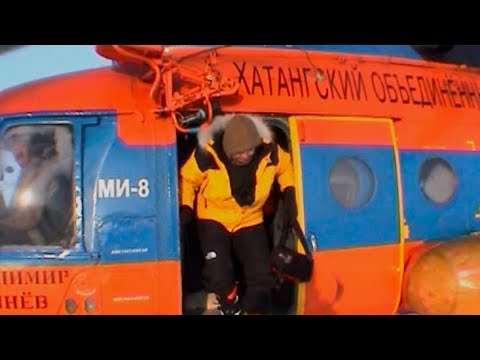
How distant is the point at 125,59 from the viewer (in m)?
5.97

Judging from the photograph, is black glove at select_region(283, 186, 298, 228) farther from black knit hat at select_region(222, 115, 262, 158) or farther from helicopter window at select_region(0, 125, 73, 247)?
helicopter window at select_region(0, 125, 73, 247)

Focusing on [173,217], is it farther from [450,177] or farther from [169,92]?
[450,177]

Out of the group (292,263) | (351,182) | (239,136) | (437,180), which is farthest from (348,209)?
(239,136)

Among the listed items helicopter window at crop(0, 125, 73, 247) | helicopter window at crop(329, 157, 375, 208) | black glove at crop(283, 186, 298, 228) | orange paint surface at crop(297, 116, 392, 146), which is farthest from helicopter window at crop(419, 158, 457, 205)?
helicopter window at crop(0, 125, 73, 247)

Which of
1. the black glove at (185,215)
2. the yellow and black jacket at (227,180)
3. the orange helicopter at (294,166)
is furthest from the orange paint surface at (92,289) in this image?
the yellow and black jacket at (227,180)

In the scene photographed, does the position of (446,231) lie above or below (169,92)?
below

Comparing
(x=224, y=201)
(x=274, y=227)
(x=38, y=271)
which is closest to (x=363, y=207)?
(x=274, y=227)

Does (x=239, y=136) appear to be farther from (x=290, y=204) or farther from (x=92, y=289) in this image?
(x=92, y=289)

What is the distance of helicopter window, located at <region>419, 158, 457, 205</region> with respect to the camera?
694cm

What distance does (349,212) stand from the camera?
21.1ft

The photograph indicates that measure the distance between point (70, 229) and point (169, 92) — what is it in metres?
1.16

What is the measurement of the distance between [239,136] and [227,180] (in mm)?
368

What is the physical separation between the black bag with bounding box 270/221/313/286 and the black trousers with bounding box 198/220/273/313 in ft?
0.30

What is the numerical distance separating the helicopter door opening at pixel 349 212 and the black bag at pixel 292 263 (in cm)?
8
